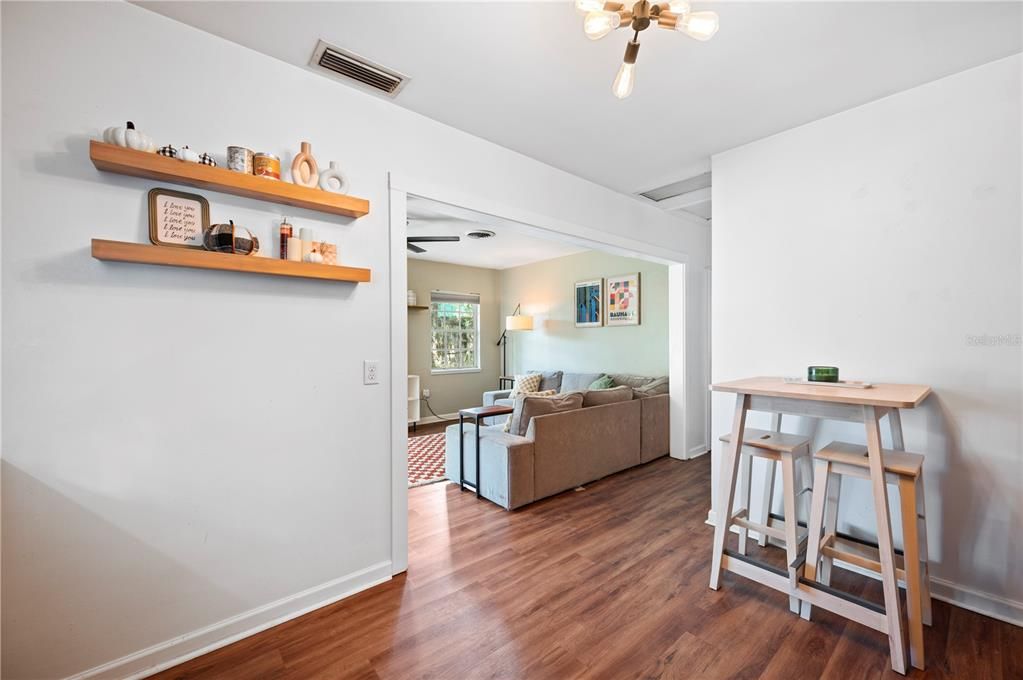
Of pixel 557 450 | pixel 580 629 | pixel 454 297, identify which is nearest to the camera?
pixel 580 629

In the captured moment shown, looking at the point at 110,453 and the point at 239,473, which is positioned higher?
the point at 110,453

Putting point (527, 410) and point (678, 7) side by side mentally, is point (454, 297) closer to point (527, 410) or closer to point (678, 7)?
point (527, 410)

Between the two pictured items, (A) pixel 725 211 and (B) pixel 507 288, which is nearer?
(A) pixel 725 211

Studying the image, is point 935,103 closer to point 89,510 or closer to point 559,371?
point 89,510

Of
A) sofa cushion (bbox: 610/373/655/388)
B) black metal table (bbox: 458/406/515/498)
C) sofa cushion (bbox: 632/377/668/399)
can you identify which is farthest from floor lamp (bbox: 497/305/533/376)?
black metal table (bbox: 458/406/515/498)

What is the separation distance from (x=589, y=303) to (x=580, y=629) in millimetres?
4360

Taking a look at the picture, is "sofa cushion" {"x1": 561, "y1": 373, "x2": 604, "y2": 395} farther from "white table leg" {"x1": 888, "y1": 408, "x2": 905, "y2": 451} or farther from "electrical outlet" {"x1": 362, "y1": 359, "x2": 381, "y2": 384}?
"electrical outlet" {"x1": 362, "y1": 359, "x2": 381, "y2": 384}

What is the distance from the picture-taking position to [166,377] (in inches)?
62.7

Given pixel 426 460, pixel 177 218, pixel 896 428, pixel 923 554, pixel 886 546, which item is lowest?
pixel 426 460

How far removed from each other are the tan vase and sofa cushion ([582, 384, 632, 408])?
8.36 feet

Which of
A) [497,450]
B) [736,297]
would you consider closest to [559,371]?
[497,450]

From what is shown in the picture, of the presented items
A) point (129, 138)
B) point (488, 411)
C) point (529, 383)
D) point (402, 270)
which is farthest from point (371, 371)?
point (529, 383)

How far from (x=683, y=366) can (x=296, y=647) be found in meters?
3.65

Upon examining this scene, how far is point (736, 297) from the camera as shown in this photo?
266 cm
